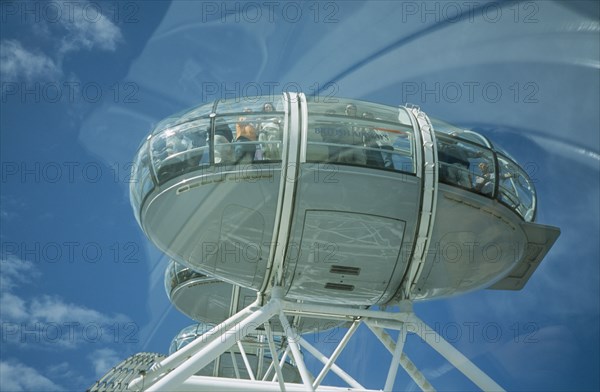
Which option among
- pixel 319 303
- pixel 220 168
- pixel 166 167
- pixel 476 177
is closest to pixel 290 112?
pixel 220 168

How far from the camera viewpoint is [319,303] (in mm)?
9938

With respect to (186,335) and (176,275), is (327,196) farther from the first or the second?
(186,335)

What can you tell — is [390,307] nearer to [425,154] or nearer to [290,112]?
[425,154]

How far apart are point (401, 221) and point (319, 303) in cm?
238

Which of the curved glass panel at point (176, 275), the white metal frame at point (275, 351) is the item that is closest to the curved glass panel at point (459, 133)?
the white metal frame at point (275, 351)

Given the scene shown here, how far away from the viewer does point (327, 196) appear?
317 inches

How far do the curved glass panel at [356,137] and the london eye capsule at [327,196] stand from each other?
2 centimetres

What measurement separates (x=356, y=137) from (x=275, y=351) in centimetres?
326

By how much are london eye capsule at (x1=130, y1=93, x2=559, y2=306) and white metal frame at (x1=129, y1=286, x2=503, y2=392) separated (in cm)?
33

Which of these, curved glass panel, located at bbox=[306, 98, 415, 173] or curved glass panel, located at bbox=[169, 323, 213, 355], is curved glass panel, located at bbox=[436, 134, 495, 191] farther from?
curved glass panel, located at bbox=[169, 323, 213, 355]

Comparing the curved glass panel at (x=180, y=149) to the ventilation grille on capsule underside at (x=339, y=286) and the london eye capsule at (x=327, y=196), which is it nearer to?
the london eye capsule at (x=327, y=196)

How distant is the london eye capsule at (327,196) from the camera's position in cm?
805

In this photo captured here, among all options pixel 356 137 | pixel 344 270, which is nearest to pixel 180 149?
pixel 356 137

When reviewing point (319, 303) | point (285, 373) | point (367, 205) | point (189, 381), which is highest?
point (367, 205)
